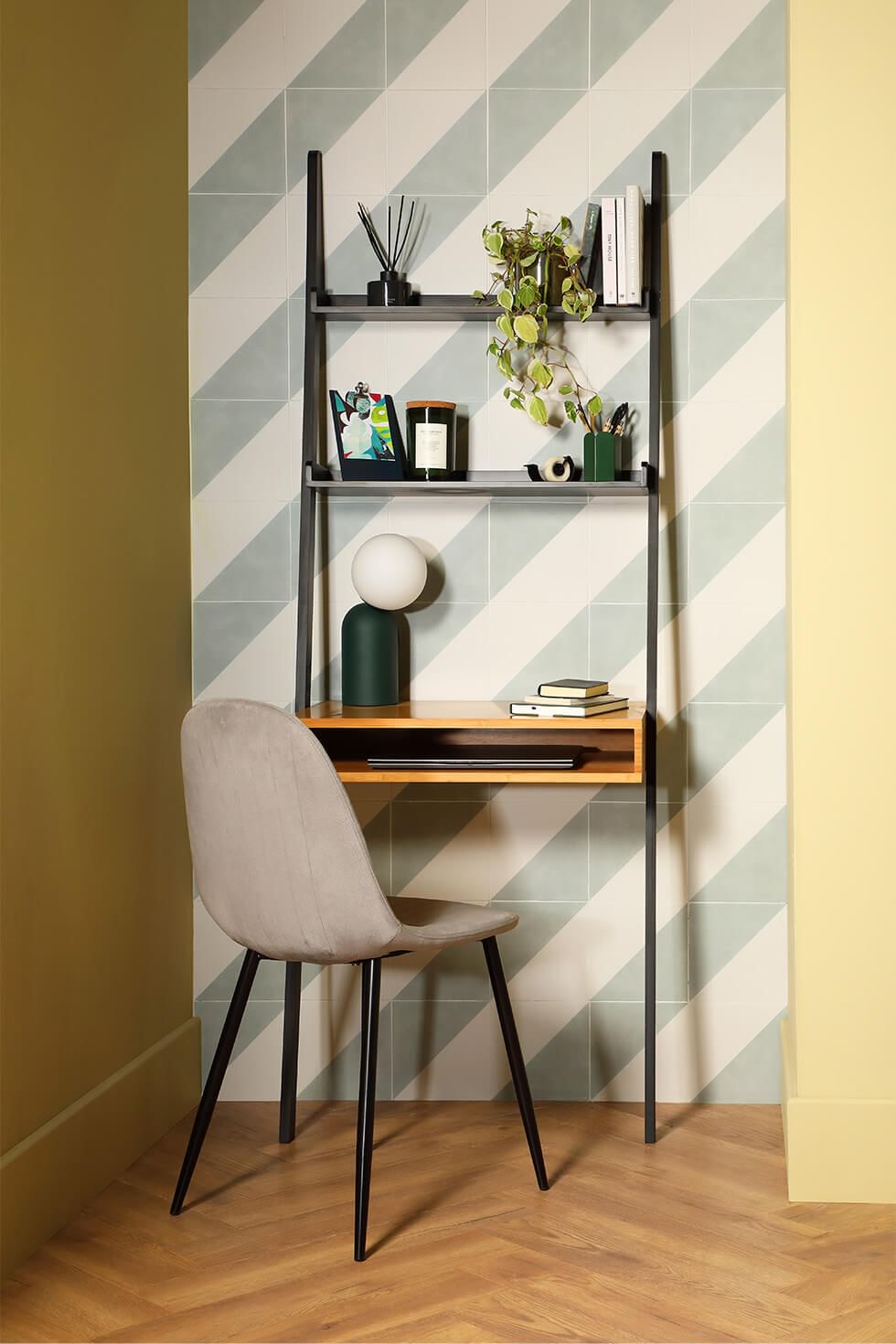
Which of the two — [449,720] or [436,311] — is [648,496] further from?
[449,720]

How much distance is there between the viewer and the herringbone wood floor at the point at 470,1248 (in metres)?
1.84

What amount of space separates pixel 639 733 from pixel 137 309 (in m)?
1.39

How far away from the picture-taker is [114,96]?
242 centimetres

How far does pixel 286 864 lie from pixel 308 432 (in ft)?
3.53

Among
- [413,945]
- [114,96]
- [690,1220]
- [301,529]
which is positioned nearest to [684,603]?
[301,529]

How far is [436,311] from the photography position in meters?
2.65

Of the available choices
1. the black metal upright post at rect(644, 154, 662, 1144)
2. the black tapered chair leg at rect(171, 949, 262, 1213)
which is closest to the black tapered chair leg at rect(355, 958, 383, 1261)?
the black tapered chair leg at rect(171, 949, 262, 1213)

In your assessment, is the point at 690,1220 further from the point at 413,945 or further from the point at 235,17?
the point at 235,17

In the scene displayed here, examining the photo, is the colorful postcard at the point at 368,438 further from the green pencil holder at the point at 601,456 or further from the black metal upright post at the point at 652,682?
the black metal upright post at the point at 652,682

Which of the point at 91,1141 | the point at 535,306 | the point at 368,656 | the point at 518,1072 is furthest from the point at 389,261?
the point at 91,1141

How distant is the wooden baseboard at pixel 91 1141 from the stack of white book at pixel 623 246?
1.95 metres

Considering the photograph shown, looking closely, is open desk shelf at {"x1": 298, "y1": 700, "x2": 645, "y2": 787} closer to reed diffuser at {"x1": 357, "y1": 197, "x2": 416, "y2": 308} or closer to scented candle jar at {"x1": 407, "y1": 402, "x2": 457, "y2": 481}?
scented candle jar at {"x1": 407, "y1": 402, "x2": 457, "y2": 481}

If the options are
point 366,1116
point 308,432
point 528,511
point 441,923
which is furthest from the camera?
point 528,511

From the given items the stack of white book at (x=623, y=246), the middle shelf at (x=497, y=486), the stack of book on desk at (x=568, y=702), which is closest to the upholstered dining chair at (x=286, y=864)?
the stack of book on desk at (x=568, y=702)
